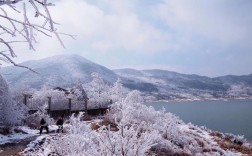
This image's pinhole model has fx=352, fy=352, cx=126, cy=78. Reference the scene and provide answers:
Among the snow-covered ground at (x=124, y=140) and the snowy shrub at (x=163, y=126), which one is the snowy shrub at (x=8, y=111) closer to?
the snow-covered ground at (x=124, y=140)

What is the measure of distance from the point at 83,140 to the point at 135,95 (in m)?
30.3

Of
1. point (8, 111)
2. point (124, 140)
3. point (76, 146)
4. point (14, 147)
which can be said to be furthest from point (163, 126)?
point (124, 140)

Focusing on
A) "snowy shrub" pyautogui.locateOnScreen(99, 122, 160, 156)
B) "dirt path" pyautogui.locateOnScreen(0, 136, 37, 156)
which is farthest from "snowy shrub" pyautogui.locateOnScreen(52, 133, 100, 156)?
"dirt path" pyautogui.locateOnScreen(0, 136, 37, 156)

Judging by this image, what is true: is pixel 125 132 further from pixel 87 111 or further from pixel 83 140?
pixel 87 111

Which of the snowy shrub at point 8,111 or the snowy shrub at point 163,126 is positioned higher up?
the snowy shrub at point 8,111

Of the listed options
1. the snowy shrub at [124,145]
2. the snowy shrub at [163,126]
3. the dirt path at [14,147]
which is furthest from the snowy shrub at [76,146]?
the snowy shrub at [163,126]

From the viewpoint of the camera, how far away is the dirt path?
53.4ft

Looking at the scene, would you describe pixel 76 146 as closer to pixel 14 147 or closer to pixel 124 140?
pixel 124 140

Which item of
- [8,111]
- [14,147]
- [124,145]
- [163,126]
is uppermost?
[8,111]

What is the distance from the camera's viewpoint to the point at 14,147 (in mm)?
18031

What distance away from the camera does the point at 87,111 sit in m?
36.2

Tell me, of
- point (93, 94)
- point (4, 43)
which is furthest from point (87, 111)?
point (4, 43)

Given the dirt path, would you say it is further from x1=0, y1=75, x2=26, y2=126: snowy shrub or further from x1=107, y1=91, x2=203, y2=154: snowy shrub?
x1=107, y1=91, x2=203, y2=154: snowy shrub

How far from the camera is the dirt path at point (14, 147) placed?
53.4ft
